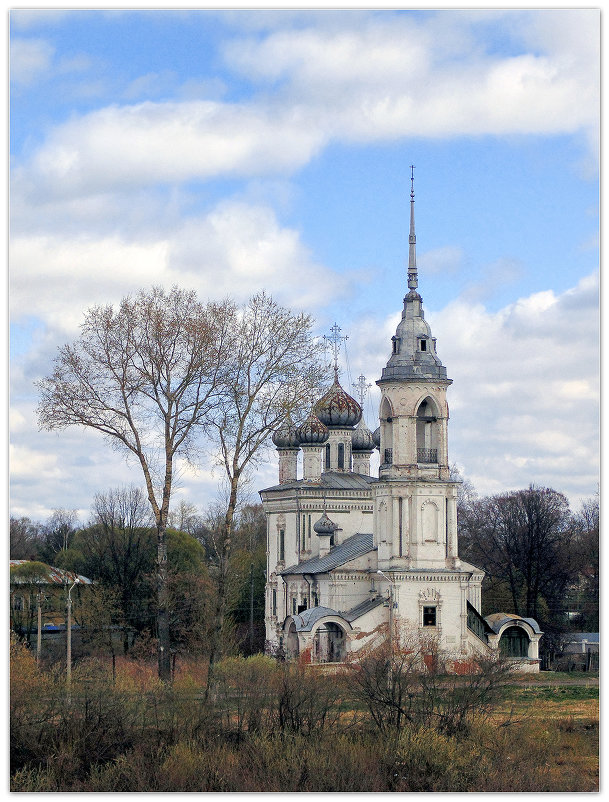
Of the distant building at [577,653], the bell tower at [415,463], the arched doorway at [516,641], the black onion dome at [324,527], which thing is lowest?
the distant building at [577,653]

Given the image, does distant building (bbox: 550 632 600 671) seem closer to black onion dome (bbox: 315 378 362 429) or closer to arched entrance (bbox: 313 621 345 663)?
arched entrance (bbox: 313 621 345 663)

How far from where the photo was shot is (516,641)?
4838 centimetres

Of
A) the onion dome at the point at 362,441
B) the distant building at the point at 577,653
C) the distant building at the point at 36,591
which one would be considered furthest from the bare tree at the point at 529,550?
the distant building at the point at 36,591

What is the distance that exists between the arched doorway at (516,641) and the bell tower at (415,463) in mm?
3473

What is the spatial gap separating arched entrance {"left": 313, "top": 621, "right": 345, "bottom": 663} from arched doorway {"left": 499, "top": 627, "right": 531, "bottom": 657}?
5.88 metres

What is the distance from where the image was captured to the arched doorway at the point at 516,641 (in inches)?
1897

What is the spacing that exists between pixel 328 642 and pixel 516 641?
22.5ft

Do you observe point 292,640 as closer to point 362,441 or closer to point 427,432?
point 427,432

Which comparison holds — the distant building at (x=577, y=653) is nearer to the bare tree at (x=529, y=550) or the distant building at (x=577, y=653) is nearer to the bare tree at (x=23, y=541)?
the bare tree at (x=529, y=550)

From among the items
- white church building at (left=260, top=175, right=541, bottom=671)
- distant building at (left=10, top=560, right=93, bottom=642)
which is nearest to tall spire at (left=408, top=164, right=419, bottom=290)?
white church building at (left=260, top=175, right=541, bottom=671)

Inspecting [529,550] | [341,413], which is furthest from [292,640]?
[529,550]

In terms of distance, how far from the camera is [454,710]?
90.8ft

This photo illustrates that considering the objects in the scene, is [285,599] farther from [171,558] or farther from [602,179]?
[602,179]

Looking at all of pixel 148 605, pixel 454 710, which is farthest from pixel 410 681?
pixel 148 605
